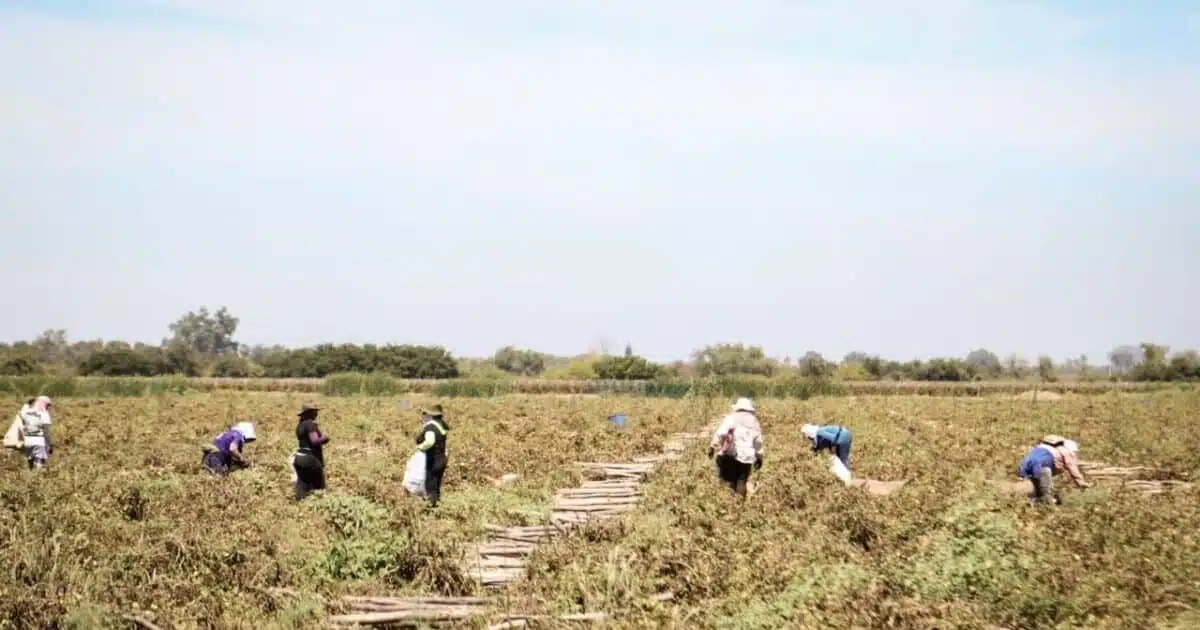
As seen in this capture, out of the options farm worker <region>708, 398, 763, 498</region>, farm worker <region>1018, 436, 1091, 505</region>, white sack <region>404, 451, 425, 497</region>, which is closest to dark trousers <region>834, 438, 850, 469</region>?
farm worker <region>708, 398, 763, 498</region>

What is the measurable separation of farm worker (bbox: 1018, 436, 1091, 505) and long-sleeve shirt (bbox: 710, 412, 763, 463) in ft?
10.0

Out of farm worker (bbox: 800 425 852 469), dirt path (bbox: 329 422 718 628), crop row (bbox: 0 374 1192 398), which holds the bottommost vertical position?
dirt path (bbox: 329 422 718 628)

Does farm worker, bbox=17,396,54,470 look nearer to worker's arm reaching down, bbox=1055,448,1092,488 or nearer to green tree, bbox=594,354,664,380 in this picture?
worker's arm reaching down, bbox=1055,448,1092,488

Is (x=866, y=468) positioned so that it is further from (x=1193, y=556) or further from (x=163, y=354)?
(x=163, y=354)

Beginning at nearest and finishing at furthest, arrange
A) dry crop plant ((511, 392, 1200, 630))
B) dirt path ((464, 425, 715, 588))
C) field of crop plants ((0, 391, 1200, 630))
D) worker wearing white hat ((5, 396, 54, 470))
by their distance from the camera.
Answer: dry crop plant ((511, 392, 1200, 630)) → field of crop plants ((0, 391, 1200, 630)) → dirt path ((464, 425, 715, 588)) → worker wearing white hat ((5, 396, 54, 470))

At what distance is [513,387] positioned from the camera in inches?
2308

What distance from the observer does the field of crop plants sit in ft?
30.1

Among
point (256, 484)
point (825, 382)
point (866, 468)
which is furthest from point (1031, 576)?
point (825, 382)

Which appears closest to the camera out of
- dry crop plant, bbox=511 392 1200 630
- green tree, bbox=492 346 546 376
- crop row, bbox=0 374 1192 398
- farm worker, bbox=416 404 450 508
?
dry crop plant, bbox=511 392 1200 630

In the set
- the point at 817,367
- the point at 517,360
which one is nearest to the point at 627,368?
the point at 817,367

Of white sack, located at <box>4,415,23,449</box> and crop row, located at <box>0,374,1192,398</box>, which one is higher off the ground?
crop row, located at <box>0,374,1192,398</box>

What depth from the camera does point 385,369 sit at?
82.8m

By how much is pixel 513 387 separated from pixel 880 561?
158 feet

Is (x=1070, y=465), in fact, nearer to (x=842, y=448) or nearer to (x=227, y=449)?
(x=842, y=448)
